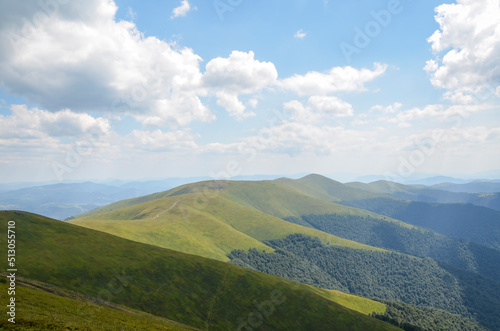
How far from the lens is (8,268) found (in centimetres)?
7569

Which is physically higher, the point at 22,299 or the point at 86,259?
the point at 22,299

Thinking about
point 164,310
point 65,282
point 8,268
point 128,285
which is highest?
point 8,268

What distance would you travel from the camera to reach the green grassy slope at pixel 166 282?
291 feet

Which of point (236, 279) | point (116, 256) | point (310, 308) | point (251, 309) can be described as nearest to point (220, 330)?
point (251, 309)

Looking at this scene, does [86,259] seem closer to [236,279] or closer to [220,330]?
[220,330]

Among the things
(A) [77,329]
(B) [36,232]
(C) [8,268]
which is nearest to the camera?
(A) [77,329]

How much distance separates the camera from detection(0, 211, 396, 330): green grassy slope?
88.8 metres

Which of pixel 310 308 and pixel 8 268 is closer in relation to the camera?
pixel 8 268

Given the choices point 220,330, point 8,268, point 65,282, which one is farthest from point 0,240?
point 220,330

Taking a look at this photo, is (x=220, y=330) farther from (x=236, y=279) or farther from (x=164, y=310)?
(x=236, y=279)

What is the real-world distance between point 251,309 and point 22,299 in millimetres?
86231

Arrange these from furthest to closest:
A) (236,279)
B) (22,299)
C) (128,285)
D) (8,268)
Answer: (236,279)
(128,285)
(8,268)
(22,299)

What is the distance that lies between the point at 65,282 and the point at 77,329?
63.1 metres

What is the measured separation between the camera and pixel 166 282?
356 feet
